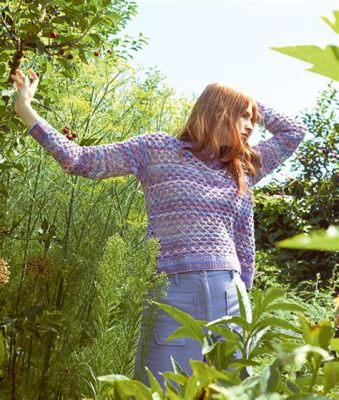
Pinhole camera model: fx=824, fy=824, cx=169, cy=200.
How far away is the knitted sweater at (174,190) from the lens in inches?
118

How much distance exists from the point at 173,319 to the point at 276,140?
1.09m

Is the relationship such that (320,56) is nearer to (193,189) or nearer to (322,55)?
(322,55)

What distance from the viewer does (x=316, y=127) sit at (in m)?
7.30

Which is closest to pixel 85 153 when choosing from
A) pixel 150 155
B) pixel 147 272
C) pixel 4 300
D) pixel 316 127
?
pixel 150 155

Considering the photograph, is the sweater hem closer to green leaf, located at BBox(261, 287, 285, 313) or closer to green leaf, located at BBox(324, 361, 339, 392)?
green leaf, located at BBox(261, 287, 285, 313)

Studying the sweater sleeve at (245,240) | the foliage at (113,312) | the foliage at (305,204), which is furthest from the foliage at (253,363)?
the foliage at (305,204)

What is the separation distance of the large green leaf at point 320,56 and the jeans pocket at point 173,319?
2327 mm

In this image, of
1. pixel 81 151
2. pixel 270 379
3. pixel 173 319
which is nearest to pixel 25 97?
pixel 81 151

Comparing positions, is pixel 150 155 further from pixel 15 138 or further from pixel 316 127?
pixel 316 127

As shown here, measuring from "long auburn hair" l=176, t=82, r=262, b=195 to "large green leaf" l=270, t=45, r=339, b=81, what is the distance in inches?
104

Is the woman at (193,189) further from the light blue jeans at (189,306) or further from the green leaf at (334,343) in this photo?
the green leaf at (334,343)

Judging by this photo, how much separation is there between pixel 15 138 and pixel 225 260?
98 centimetres

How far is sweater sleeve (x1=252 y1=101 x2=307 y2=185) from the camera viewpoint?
353 centimetres

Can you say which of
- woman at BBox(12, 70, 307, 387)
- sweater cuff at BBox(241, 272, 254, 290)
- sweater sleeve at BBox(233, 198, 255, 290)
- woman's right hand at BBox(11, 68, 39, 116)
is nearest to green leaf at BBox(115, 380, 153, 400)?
woman at BBox(12, 70, 307, 387)
